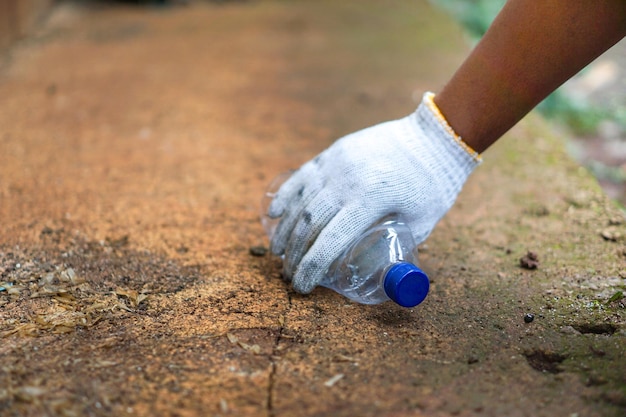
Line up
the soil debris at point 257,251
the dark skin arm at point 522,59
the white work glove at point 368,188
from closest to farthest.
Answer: the dark skin arm at point 522,59, the white work glove at point 368,188, the soil debris at point 257,251

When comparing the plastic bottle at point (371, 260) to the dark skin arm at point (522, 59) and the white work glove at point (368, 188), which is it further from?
the dark skin arm at point (522, 59)

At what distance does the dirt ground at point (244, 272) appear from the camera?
1.44m

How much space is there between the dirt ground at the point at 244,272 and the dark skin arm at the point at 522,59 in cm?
50

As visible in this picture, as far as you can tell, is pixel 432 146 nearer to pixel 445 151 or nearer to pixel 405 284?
pixel 445 151

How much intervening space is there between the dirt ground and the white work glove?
0.15 metres

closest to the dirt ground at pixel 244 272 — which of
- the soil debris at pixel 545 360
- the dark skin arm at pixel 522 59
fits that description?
the soil debris at pixel 545 360

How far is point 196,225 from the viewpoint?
234 centimetres

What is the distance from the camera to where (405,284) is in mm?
1618

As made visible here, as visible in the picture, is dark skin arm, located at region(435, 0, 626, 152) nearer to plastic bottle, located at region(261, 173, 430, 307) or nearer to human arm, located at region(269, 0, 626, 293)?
human arm, located at region(269, 0, 626, 293)

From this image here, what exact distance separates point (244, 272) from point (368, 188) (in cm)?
50

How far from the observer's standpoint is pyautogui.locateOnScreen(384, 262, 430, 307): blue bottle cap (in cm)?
161

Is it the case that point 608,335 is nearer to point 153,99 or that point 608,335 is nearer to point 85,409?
point 85,409

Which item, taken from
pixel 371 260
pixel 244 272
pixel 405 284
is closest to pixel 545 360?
pixel 405 284

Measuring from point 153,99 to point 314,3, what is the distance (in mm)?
3094
